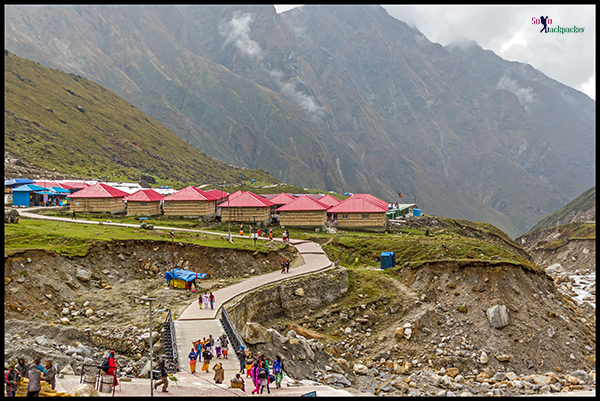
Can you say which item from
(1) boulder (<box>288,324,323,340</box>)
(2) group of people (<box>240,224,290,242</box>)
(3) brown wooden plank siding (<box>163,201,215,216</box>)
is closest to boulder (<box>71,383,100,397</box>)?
(1) boulder (<box>288,324,323,340</box>)

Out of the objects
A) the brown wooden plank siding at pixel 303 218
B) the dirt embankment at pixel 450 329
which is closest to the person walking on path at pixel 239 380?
the dirt embankment at pixel 450 329

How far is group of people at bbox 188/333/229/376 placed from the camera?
24.8 meters

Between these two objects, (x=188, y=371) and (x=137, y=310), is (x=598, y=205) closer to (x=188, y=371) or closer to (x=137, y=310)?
(x=188, y=371)

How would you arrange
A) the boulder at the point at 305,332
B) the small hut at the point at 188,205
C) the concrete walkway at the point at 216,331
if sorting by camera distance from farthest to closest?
the small hut at the point at 188,205 < the boulder at the point at 305,332 < the concrete walkway at the point at 216,331

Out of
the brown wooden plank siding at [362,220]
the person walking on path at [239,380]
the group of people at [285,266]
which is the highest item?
the brown wooden plank siding at [362,220]

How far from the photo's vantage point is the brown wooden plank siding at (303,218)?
66.5m

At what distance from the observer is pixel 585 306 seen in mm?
55406

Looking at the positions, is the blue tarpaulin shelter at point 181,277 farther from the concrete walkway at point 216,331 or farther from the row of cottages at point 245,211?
the row of cottages at point 245,211

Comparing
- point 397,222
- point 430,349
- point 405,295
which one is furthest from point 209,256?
point 397,222

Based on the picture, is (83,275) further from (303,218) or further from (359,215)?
(359,215)

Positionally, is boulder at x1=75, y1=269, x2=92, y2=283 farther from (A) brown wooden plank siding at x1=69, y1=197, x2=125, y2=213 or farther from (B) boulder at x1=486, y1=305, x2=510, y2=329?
(B) boulder at x1=486, y1=305, x2=510, y2=329

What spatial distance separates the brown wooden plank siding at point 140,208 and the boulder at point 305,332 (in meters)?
39.6

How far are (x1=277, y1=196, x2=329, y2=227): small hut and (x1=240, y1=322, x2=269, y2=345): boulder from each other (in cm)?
3437

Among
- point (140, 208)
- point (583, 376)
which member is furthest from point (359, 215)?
point (583, 376)
